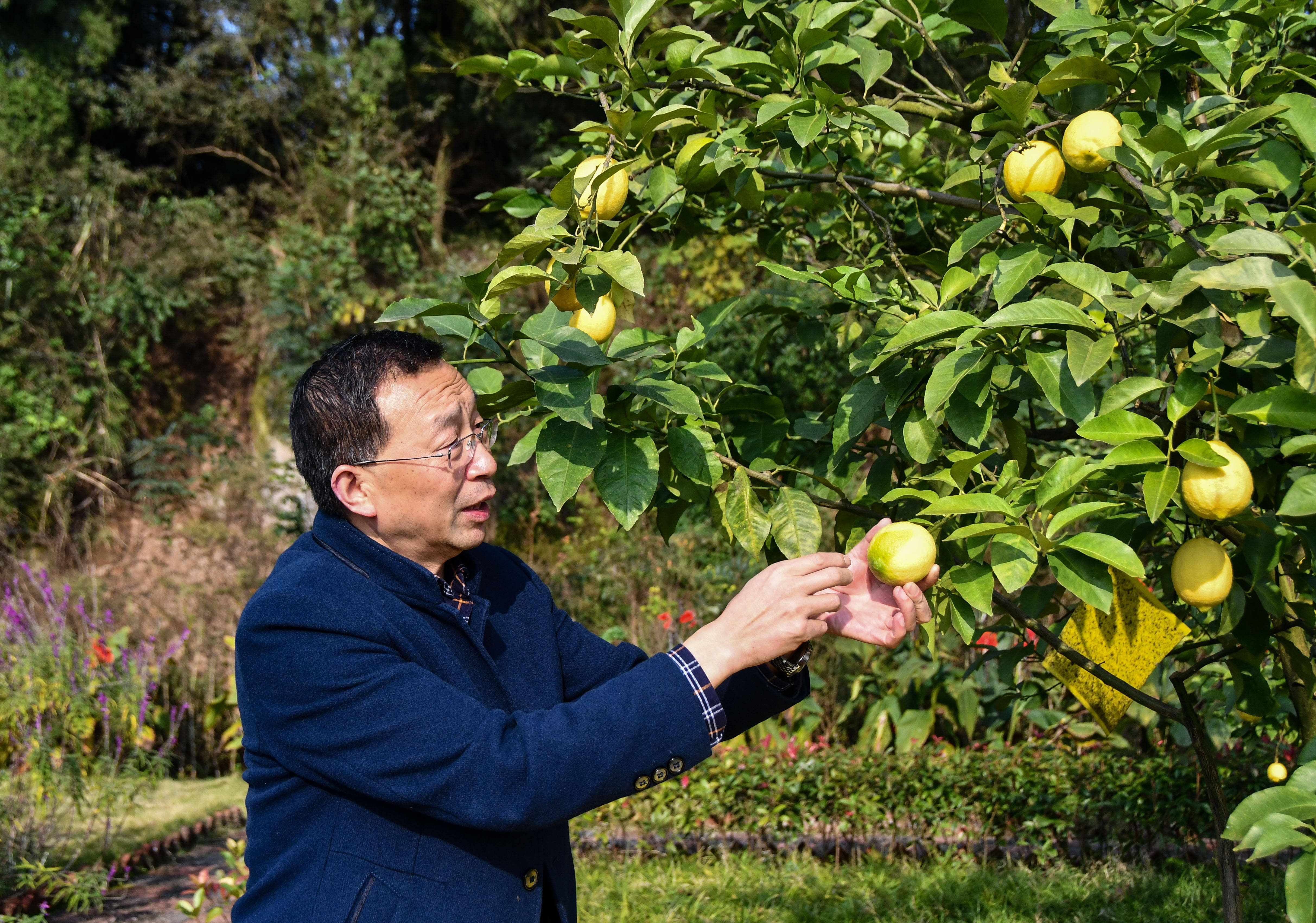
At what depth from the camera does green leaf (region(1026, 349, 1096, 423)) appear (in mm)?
1241

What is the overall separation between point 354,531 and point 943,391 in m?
0.80

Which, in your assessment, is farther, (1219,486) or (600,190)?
(600,190)

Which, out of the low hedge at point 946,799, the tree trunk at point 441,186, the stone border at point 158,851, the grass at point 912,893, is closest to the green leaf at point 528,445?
the grass at point 912,893

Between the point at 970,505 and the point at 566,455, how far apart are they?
0.47 m

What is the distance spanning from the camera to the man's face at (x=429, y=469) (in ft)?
4.69

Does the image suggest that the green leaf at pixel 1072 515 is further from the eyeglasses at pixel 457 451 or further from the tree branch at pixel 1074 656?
the eyeglasses at pixel 457 451

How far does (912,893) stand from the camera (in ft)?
9.84

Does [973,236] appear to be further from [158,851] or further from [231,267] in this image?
[231,267]

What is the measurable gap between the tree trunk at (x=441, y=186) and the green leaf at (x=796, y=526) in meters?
7.40

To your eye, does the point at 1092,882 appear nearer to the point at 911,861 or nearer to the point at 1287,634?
the point at 911,861

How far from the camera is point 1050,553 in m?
1.17

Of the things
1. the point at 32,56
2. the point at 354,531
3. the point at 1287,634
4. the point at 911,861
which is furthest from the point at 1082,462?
the point at 32,56

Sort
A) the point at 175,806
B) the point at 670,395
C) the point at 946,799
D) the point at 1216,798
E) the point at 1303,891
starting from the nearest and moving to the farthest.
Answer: the point at 1303,891, the point at 670,395, the point at 1216,798, the point at 946,799, the point at 175,806

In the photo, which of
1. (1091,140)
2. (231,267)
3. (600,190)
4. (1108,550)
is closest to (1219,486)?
(1108,550)
